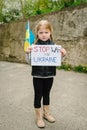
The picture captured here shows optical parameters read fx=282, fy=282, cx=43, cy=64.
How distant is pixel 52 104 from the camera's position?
166 inches

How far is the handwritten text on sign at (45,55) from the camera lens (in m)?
3.38

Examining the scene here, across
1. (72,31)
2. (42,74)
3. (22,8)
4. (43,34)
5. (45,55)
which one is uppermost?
(22,8)

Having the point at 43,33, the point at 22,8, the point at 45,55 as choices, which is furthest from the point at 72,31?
the point at 22,8

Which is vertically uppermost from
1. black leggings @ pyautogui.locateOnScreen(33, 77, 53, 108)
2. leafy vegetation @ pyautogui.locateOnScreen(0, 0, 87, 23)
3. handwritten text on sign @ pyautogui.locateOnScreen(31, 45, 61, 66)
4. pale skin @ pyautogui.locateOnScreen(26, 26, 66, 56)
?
leafy vegetation @ pyautogui.locateOnScreen(0, 0, 87, 23)

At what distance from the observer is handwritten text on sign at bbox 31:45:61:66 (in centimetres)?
338

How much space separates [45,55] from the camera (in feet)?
11.3

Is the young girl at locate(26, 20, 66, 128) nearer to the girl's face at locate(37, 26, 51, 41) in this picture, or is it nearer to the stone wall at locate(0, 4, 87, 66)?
the girl's face at locate(37, 26, 51, 41)

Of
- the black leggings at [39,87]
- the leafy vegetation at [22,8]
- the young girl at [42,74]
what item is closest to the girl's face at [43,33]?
the young girl at [42,74]

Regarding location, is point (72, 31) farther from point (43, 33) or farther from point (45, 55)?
point (43, 33)

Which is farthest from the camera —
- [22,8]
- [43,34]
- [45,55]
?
[22,8]

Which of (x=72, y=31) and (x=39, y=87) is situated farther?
(x=72, y=31)

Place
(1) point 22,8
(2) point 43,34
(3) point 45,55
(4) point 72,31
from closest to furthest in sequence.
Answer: (2) point 43,34 < (3) point 45,55 < (4) point 72,31 < (1) point 22,8

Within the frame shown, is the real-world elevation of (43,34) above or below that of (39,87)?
above

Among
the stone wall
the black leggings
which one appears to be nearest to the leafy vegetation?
the stone wall
